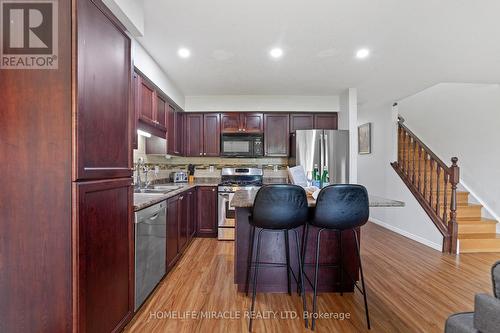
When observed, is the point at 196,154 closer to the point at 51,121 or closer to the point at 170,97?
the point at 170,97

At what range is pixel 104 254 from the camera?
1.51 m

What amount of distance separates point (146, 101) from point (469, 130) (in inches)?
198

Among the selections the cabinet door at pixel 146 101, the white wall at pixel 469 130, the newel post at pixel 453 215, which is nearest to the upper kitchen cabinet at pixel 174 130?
the cabinet door at pixel 146 101

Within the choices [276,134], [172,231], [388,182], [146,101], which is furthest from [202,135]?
[388,182]

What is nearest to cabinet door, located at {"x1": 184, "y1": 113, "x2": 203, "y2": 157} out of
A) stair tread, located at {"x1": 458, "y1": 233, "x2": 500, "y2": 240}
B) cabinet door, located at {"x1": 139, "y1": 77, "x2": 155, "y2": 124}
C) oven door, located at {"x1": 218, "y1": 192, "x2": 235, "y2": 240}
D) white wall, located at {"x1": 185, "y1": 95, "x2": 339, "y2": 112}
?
white wall, located at {"x1": 185, "y1": 95, "x2": 339, "y2": 112}

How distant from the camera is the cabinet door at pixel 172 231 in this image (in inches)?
106

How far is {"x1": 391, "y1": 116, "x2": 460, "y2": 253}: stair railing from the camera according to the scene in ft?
11.4

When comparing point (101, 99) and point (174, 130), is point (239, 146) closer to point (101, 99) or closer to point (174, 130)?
point (174, 130)

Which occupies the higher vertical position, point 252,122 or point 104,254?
point 252,122

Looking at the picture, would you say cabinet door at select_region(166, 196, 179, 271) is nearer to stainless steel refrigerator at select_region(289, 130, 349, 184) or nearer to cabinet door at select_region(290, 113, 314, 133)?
stainless steel refrigerator at select_region(289, 130, 349, 184)

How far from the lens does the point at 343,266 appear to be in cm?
236

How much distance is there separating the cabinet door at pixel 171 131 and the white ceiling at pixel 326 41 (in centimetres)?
47

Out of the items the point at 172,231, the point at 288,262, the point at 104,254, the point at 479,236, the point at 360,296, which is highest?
the point at 104,254

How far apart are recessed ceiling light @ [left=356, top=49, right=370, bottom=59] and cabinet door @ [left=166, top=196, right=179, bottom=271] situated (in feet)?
8.74
